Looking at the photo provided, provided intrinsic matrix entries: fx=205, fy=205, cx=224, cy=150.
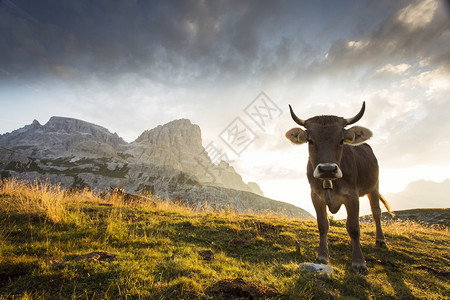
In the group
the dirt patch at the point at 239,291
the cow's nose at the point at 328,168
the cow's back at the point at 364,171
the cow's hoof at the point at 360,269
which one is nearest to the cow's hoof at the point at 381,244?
the cow's back at the point at 364,171

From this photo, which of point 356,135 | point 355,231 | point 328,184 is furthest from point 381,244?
point 356,135

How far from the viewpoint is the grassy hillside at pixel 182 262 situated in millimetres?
2979

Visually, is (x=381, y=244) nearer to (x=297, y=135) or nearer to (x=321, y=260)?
(x=321, y=260)

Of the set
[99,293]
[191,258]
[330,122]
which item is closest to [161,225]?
[191,258]

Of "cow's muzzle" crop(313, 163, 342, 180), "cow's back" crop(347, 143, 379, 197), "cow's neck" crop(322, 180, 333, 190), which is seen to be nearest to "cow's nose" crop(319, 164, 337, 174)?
"cow's muzzle" crop(313, 163, 342, 180)

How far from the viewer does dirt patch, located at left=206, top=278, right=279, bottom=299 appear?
287cm

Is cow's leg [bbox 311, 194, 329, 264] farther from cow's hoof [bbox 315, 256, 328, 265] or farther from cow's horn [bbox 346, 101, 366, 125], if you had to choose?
cow's horn [bbox 346, 101, 366, 125]

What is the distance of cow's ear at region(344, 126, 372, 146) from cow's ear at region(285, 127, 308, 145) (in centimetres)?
108

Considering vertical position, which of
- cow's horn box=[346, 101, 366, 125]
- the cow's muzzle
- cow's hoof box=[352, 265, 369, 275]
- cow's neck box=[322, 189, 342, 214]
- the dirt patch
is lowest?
cow's hoof box=[352, 265, 369, 275]

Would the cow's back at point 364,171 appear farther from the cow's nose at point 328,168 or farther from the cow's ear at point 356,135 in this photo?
the cow's nose at point 328,168

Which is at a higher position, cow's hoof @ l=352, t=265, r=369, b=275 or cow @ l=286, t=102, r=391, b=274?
cow @ l=286, t=102, r=391, b=274

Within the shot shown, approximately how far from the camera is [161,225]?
23.7 ft

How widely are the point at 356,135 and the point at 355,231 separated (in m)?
2.53

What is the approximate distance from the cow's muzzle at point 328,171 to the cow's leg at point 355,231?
1499 mm
